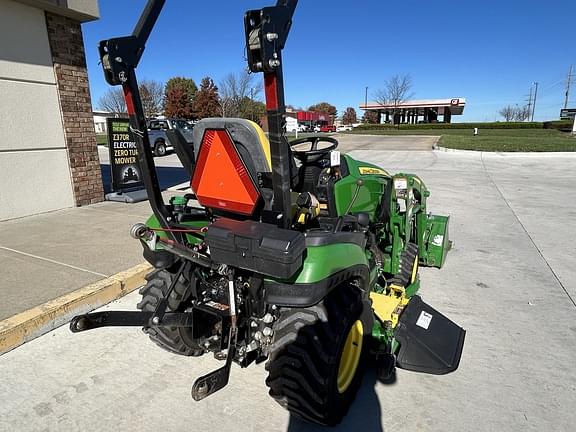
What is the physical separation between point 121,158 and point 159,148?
10733 millimetres

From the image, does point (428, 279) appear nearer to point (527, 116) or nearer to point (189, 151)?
point (189, 151)

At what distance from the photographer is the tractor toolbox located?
1690 mm

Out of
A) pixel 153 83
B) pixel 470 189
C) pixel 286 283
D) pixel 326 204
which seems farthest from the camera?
pixel 153 83

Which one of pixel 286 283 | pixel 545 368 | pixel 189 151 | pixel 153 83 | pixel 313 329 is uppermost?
pixel 153 83

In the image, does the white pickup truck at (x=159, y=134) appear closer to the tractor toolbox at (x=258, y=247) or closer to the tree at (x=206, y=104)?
the tractor toolbox at (x=258, y=247)

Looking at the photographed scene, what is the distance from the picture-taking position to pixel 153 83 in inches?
1809

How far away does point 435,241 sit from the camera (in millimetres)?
4352

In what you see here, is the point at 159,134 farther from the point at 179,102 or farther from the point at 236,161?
the point at 179,102

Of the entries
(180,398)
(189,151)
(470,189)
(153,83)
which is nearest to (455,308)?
(180,398)

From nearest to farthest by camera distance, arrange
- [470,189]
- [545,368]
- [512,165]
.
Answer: [545,368]
[470,189]
[512,165]

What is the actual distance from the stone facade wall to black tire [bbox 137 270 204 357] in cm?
488

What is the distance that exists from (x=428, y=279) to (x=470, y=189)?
6210 millimetres

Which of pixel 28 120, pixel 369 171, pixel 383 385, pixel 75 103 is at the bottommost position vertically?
pixel 383 385

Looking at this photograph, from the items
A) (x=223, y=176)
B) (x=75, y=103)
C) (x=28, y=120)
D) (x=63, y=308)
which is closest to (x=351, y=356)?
(x=223, y=176)
